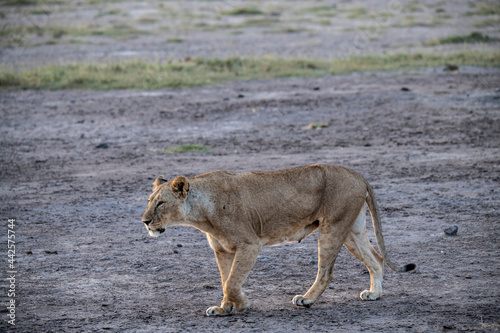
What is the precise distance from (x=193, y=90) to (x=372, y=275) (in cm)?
1266

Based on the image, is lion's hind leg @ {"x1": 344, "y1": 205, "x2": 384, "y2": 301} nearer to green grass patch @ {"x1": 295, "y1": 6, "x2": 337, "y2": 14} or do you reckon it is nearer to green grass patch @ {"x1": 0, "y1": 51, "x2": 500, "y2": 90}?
green grass patch @ {"x1": 0, "y1": 51, "x2": 500, "y2": 90}

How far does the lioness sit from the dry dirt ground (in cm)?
31

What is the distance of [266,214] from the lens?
538 cm

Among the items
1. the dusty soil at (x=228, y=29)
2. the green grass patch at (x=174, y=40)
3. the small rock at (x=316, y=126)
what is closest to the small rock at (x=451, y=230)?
the small rock at (x=316, y=126)

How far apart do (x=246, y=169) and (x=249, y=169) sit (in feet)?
0.22

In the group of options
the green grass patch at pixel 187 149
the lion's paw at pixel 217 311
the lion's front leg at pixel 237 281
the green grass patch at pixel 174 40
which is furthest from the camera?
the green grass patch at pixel 174 40

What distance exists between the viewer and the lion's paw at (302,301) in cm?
535

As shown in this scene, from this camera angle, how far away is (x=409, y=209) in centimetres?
824

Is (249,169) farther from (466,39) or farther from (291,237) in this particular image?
(466,39)

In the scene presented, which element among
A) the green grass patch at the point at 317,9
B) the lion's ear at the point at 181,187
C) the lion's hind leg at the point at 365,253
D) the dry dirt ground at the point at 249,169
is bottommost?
the dry dirt ground at the point at 249,169

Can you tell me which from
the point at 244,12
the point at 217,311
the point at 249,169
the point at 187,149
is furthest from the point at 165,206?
the point at 244,12

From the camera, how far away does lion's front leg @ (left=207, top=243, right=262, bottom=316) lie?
5.12 m

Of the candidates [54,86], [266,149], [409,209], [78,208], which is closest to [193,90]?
[54,86]

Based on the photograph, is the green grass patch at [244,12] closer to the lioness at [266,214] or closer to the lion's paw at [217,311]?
the lioness at [266,214]
